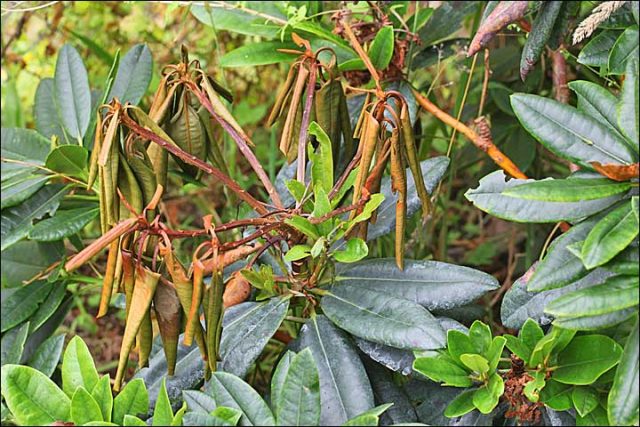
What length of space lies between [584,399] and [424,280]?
0.24 meters

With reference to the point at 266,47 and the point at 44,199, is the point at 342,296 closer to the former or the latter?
the point at 266,47

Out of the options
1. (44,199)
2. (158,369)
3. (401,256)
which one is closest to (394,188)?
(401,256)

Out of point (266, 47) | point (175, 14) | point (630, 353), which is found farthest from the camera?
point (175, 14)

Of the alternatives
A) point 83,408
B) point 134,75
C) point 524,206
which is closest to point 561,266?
point 524,206

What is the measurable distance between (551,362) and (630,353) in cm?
14

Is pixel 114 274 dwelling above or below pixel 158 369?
above

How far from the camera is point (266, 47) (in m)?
1.29

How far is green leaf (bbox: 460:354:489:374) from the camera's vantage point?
2.70ft

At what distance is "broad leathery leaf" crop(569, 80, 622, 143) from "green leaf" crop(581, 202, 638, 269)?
0.39 feet

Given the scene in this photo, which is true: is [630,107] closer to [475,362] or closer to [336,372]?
[475,362]

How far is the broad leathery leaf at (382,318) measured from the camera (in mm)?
872

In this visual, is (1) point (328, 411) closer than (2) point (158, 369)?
Yes

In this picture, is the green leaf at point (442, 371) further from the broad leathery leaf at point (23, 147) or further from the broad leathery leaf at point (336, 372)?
the broad leathery leaf at point (23, 147)

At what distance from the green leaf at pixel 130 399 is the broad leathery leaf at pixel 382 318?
25 cm
